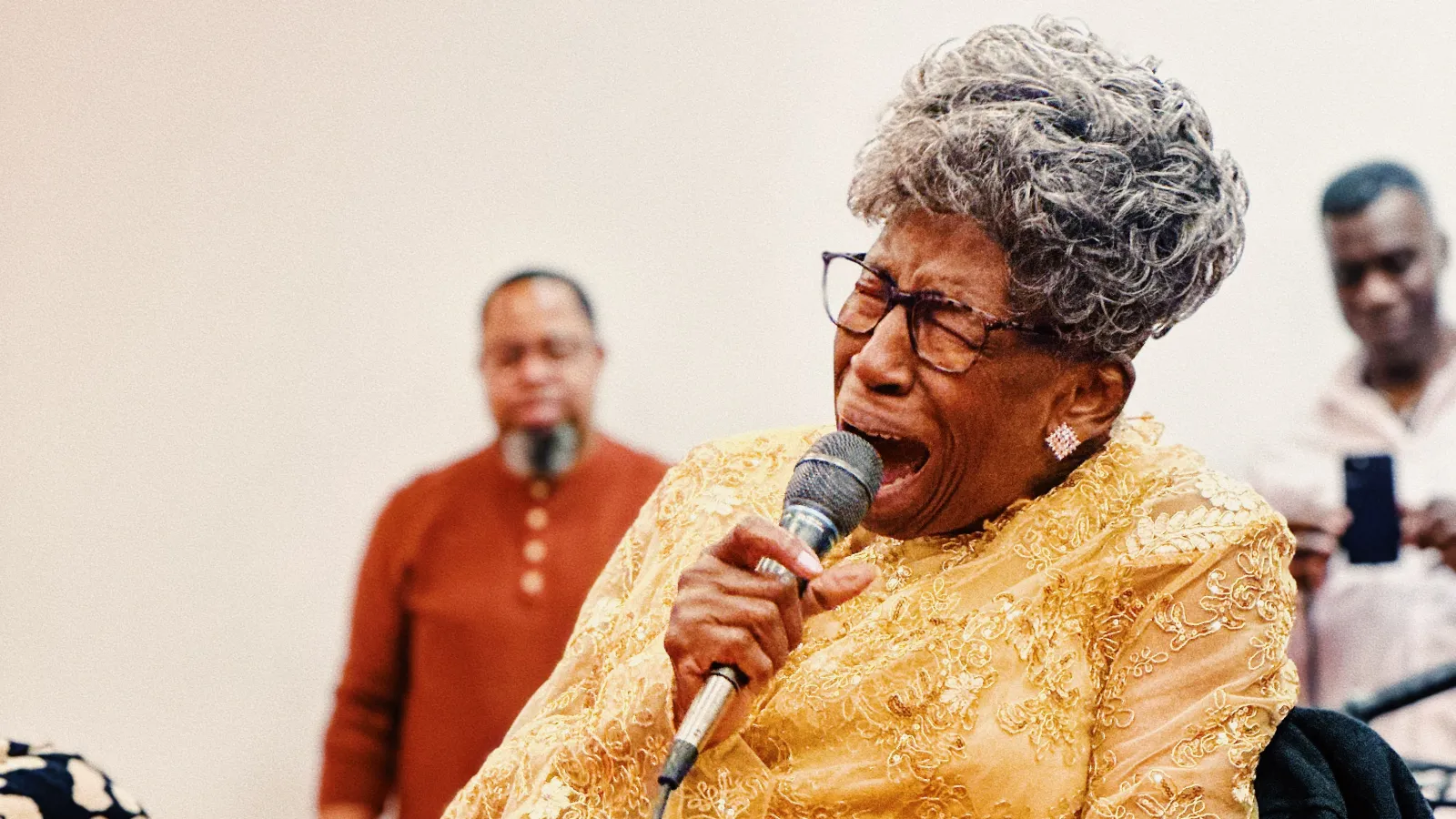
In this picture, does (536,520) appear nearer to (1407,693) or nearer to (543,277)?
(543,277)

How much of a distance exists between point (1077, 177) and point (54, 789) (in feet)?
4.16

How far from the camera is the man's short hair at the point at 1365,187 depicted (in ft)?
13.1

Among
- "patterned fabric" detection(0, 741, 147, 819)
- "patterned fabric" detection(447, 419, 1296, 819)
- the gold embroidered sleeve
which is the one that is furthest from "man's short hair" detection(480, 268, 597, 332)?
the gold embroidered sleeve

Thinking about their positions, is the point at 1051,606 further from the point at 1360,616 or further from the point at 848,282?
the point at 848,282

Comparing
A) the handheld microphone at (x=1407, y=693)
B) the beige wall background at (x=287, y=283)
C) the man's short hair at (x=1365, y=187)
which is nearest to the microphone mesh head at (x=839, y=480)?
the handheld microphone at (x=1407, y=693)

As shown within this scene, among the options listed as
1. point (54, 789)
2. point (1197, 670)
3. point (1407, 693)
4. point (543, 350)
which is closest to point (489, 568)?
point (543, 350)

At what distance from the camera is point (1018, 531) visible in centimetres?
169

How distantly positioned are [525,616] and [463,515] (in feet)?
1.21

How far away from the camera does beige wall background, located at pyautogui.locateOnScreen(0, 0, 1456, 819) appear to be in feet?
15.3

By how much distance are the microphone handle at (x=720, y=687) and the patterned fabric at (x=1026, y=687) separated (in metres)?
0.22

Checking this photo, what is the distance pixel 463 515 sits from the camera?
4.01 metres

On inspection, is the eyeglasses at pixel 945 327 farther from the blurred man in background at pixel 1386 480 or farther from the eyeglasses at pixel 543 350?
the eyeglasses at pixel 543 350

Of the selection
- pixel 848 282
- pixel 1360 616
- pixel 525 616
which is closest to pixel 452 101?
pixel 848 282

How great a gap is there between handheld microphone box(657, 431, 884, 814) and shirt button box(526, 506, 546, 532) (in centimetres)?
249
